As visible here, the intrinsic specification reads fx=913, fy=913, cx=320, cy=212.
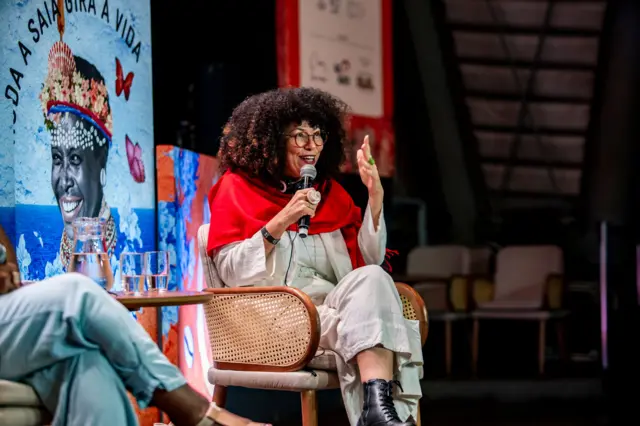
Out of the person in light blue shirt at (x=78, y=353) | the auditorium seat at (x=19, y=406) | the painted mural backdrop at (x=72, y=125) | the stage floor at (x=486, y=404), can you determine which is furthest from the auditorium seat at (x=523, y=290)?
the auditorium seat at (x=19, y=406)

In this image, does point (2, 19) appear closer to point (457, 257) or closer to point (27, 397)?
point (27, 397)

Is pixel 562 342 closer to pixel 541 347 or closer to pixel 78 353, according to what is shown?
pixel 541 347

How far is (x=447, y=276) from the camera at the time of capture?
5824mm

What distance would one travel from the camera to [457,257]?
5.84 metres

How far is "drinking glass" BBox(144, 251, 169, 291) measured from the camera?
Answer: 8.87 ft

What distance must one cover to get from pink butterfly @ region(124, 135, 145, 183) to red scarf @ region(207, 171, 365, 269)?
1.03 feet

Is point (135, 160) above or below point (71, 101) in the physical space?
below

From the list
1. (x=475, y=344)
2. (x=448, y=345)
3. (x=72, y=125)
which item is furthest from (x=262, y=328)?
(x=475, y=344)

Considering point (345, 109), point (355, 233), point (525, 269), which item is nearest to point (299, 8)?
point (345, 109)

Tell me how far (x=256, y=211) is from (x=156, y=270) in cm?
53

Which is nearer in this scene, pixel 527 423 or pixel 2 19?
pixel 2 19

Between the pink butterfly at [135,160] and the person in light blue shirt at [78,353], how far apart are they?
3.86ft

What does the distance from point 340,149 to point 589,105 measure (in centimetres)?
294

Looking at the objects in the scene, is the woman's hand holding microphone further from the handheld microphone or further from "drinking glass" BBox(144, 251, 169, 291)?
"drinking glass" BBox(144, 251, 169, 291)
